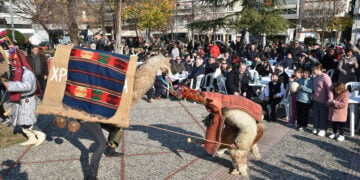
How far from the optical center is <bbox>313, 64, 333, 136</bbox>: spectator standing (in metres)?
6.38

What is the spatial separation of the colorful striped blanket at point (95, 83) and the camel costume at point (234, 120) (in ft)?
3.31

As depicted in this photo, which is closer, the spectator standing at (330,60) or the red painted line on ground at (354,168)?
the red painted line on ground at (354,168)

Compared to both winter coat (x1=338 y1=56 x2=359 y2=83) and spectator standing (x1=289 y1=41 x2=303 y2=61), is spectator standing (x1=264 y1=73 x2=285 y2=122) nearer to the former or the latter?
winter coat (x1=338 y1=56 x2=359 y2=83)

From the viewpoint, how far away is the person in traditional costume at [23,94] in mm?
5089

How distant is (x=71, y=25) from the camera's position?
62.4 feet

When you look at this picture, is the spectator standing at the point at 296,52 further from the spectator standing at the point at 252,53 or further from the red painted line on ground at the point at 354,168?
the red painted line on ground at the point at 354,168

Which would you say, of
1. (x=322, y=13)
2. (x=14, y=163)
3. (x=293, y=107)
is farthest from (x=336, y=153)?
(x=322, y=13)

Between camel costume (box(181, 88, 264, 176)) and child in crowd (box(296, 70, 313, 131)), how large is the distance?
2656 mm

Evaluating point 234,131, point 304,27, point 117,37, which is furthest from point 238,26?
point 304,27

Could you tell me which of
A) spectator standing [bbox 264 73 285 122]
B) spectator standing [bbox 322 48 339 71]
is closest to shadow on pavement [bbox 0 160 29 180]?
spectator standing [bbox 264 73 285 122]

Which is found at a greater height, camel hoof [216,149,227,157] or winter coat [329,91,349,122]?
winter coat [329,91,349,122]

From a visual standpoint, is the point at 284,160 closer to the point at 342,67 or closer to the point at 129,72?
the point at 129,72

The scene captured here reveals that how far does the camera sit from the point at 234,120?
447 cm

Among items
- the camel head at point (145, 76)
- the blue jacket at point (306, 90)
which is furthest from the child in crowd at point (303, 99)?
the camel head at point (145, 76)
